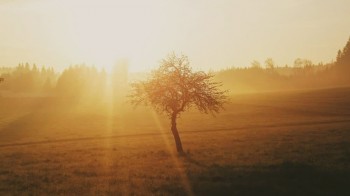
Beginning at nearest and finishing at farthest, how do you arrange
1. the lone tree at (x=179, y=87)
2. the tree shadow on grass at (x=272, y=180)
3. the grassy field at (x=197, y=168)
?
the tree shadow on grass at (x=272, y=180) < the grassy field at (x=197, y=168) < the lone tree at (x=179, y=87)

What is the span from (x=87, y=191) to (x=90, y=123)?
6826cm

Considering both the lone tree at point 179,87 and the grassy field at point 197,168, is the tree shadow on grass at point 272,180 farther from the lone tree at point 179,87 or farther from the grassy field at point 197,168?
the lone tree at point 179,87

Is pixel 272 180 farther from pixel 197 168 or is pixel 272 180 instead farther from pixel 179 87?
pixel 179 87

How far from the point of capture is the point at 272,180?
969 inches

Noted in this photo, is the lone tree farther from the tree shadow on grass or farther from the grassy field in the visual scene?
the tree shadow on grass

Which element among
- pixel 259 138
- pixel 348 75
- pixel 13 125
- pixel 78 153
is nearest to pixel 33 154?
pixel 78 153

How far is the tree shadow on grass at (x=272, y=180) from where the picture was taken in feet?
72.1

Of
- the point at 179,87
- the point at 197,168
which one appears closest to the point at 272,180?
the point at 197,168

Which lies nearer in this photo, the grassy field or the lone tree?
the grassy field

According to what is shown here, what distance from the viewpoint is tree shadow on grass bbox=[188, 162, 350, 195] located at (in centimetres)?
2197

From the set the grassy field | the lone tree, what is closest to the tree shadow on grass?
the grassy field

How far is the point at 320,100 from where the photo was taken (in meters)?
109

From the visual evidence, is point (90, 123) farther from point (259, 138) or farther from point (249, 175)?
point (249, 175)

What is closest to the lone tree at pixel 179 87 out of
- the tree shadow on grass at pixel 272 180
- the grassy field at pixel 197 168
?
the grassy field at pixel 197 168
